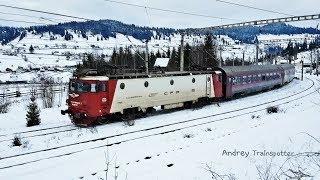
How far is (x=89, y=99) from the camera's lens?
20.2 metres

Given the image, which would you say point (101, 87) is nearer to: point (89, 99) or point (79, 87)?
point (89, 99)

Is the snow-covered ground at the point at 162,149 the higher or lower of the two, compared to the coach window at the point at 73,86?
lower

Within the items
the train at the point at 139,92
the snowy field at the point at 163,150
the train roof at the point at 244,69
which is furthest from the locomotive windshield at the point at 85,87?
the train roof at the point at 244,69

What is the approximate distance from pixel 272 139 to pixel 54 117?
683 inches

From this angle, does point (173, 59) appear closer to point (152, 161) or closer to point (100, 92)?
point (100, 92)

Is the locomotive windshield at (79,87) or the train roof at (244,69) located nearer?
the locomotive windshield at (79,87)

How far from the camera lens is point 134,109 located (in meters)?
22.6

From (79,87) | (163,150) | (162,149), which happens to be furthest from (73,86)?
(163,150)

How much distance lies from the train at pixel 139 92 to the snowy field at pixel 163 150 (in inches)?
40.7

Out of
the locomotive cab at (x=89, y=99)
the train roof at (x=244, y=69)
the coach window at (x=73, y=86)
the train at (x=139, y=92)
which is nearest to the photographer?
the locomotive cab at (x=89, y=99)

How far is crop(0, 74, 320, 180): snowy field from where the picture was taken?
10438 mm

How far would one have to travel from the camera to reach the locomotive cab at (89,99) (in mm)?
20188

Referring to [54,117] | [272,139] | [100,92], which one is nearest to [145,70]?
[100,92]

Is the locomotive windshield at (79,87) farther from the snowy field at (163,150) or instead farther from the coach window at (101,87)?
the snowy field at (163,150)
